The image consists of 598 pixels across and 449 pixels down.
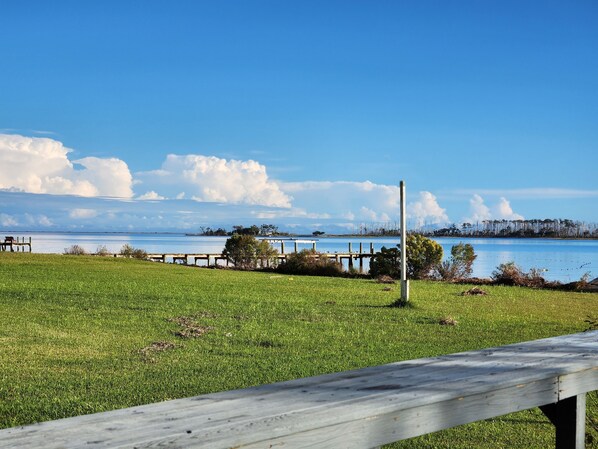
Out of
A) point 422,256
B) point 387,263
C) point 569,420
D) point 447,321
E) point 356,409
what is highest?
point 422,256

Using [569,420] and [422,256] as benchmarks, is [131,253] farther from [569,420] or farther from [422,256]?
[569,420]

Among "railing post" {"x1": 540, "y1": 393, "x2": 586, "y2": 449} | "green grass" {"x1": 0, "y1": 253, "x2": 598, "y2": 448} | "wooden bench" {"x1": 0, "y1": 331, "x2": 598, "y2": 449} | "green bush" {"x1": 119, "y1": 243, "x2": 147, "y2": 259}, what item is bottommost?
"green grass" {"x1": 0, "y1": 253, "x2": 598, "y2": 448}

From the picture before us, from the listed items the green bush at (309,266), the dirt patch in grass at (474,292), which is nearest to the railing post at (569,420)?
the dirt patch in grass at (474,292)

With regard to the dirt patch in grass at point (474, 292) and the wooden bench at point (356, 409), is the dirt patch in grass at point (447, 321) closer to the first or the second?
the dirt patch in grass at point (474, 292)

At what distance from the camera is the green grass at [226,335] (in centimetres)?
642

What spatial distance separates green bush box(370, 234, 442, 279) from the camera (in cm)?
2998

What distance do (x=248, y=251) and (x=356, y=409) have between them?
1581 inches

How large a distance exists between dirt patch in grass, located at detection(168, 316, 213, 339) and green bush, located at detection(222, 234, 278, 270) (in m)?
29.2

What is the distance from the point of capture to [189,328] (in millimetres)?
10719

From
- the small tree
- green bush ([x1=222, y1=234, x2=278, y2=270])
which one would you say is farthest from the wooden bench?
green bush ([x1=222, y1=234, x2=278, y2=270])

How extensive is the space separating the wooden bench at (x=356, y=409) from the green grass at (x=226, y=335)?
186 cm

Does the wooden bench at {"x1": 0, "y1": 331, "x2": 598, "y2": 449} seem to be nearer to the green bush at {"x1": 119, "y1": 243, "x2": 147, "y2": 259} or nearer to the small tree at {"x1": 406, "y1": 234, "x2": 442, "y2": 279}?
the small tree at {"x1": 406, "y1": 234, "x2": 442, "y2": 279}

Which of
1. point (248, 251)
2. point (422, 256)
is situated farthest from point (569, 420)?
point (248, 251)

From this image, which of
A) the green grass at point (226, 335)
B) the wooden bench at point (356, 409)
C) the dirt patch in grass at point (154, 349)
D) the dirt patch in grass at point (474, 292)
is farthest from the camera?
the dirt patch in grass at point (474, 292)
